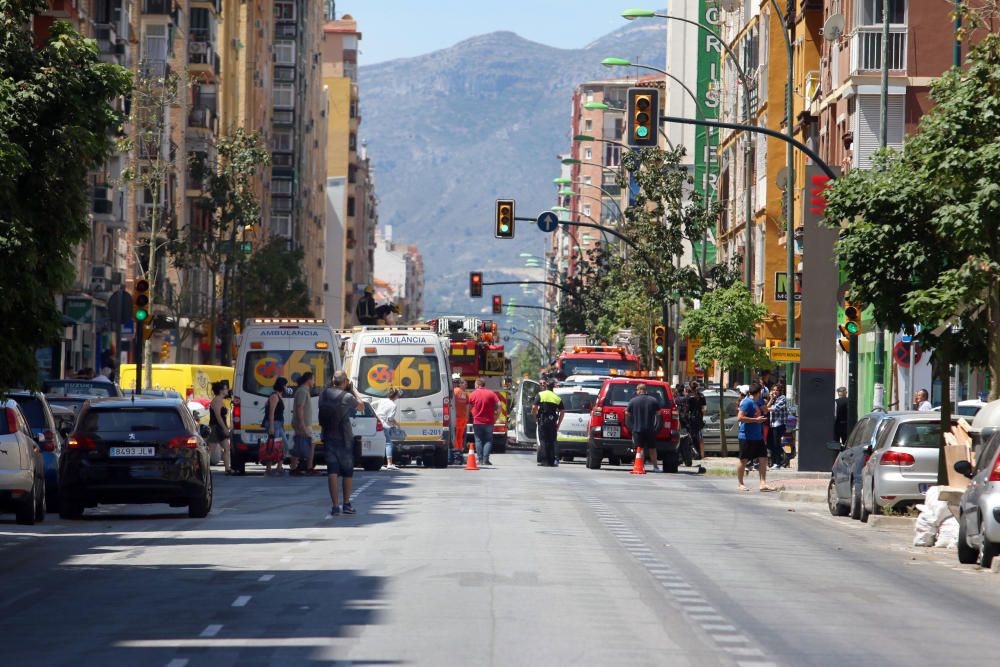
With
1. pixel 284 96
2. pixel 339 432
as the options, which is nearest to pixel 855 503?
pixel 339 432

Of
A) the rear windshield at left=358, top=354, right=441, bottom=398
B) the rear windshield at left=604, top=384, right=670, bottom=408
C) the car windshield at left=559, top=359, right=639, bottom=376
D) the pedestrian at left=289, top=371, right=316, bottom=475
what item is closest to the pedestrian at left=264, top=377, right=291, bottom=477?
the pedestrian at left=289, top=371, right=316, bottom=475

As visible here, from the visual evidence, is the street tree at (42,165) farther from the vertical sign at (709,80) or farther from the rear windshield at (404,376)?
the vertical sign at (709,80)

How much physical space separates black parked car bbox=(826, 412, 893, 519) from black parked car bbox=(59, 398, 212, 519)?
28.2 feet

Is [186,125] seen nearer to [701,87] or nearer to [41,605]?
[701,87]

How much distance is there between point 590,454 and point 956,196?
19.9m

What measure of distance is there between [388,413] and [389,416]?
9 cm

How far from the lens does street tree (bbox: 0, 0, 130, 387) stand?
66.7 feet

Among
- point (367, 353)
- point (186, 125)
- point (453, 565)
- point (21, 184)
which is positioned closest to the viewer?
point (453, 565)

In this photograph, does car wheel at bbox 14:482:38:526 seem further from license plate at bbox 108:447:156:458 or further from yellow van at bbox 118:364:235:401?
yellow van at bbox 118:364:235:401

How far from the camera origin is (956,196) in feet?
82.9

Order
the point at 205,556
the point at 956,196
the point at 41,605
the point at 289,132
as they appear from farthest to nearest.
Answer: the point at 289,132, the point at 956,196, the point at 205,556, the point at 41,605

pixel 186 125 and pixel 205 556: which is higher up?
pixel 186 125

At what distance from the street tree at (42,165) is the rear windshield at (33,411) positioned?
5.10m

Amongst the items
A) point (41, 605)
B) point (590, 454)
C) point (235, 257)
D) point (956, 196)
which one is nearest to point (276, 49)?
point (235, 257)
